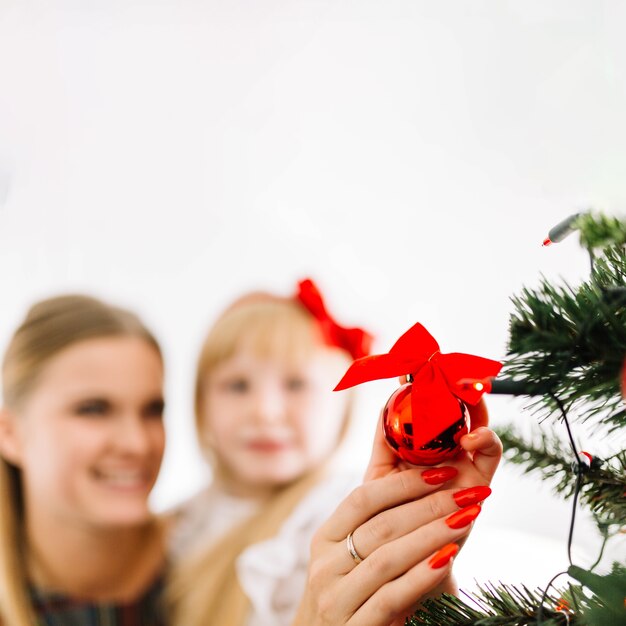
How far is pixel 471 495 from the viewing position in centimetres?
40

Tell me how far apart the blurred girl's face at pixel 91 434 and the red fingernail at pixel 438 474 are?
1.01m

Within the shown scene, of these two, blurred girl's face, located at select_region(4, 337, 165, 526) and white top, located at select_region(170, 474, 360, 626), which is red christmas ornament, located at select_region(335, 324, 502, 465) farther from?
blurred girl's face, located at select_region(4, 337, 165, 526)

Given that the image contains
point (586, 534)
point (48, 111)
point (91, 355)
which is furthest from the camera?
point (48, 111)

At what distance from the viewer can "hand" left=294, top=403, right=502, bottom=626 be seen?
→ 1.33 feet

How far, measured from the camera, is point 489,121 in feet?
4.14

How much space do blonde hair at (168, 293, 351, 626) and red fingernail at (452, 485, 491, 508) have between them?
93 centimetres

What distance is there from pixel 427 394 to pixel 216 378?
103cm

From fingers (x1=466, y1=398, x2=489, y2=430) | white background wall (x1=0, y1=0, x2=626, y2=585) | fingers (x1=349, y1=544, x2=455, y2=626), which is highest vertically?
white background wall (x1=0, y1=0, x2=626, y2=585)

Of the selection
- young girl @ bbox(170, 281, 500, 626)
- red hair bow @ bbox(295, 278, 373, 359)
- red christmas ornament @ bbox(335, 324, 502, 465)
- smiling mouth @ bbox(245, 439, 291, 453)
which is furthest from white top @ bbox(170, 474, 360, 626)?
red christmas ornament @ bbox(335, 324, 502, 465)

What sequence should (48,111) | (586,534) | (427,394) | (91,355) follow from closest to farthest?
(427,394) → (586,534) → (91,355) → (48,111)

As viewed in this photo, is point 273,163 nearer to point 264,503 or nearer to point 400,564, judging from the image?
point 264,503

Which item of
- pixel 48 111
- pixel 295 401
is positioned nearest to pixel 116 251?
pixel 48 111

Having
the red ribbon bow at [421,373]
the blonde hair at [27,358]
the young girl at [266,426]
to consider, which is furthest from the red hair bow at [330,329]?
the red ribbon bow at [421,373]

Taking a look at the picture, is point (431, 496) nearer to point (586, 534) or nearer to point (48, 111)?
point (586, 534)
